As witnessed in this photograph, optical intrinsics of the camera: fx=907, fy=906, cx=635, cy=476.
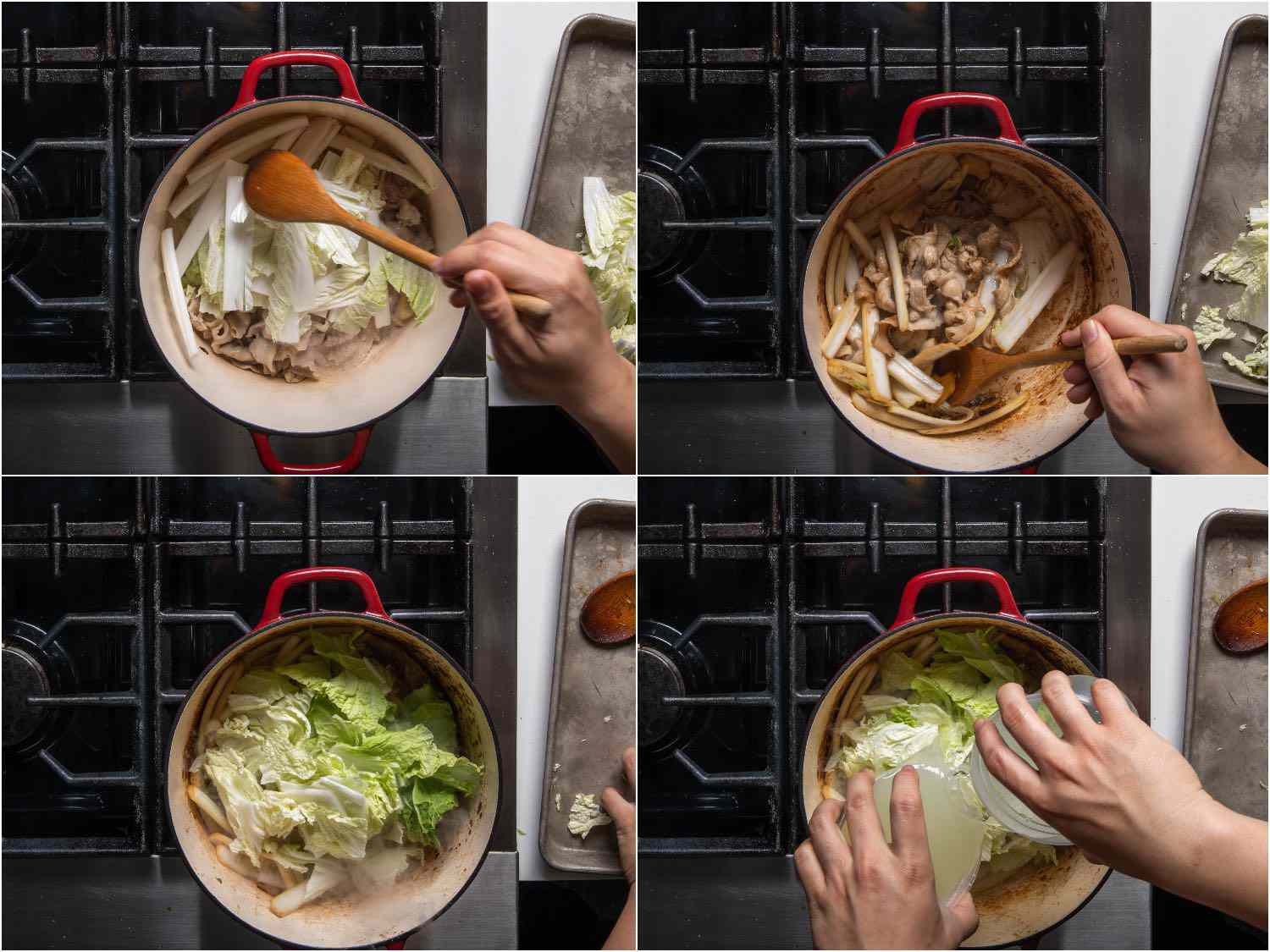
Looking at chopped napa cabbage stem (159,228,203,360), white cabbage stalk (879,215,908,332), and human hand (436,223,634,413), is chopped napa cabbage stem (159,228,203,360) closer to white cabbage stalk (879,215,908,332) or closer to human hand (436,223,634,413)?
human hand (436,223,634,413)

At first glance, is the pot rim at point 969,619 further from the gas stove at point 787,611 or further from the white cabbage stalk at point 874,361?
the white cabbage stalk at point 874,361

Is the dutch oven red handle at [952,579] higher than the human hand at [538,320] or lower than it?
lower

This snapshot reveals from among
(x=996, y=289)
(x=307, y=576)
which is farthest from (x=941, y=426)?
(x=307, y=576)

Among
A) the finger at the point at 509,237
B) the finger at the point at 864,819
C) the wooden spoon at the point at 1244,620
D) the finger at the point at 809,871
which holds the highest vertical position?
the finger at the point at 509,237

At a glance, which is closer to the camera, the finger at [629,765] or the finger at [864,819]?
the finger at [864,819]

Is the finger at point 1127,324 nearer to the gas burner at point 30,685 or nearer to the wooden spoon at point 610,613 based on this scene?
the wooden spoon at point 610,613

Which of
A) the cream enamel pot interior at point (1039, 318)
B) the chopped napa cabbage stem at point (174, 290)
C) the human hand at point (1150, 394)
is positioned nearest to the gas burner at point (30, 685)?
the chopped napa cabbage stem at point (174, 290)
